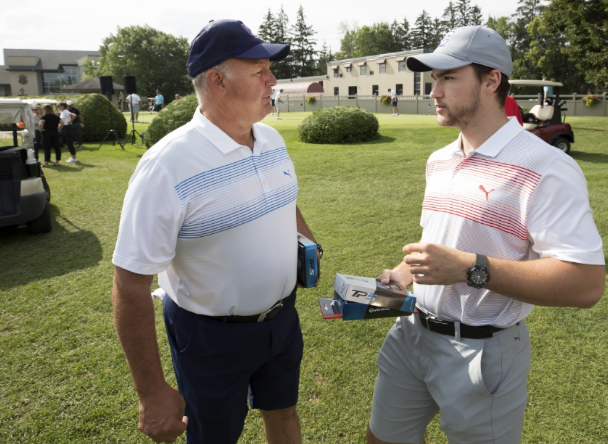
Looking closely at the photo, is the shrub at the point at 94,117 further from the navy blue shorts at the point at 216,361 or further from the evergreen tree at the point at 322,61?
the evergreen tree at the point at 322,61

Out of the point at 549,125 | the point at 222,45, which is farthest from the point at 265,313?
the point at 549,125

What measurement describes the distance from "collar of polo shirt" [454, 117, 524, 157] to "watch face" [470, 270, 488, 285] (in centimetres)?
55

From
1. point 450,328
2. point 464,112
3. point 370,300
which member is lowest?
point 450,328

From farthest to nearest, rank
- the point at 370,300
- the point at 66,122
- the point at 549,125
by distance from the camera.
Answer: the point at 66,122 → the point at 549,125 → the point at 370,300

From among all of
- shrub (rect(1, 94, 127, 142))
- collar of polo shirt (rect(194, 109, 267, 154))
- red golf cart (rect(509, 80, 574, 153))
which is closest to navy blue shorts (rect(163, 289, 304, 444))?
collar of polo shirt (rect(194, 109, 267, 154))

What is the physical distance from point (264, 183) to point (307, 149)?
515 inches

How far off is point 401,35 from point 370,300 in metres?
103

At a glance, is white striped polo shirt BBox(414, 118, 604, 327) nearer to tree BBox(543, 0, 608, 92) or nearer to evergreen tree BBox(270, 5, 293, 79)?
tree BBox(543, 0, 608, 92)

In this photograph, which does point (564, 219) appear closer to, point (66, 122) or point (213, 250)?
point (213, 250)

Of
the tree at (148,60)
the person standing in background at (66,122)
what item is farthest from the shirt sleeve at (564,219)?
the tree at (148,60)

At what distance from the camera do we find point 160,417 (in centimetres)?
186

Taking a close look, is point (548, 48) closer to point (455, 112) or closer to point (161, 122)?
point (161, 122)

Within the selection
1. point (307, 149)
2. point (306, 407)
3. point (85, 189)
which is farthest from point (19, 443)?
point (307, 149)

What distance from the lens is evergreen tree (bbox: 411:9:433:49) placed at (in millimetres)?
90250
